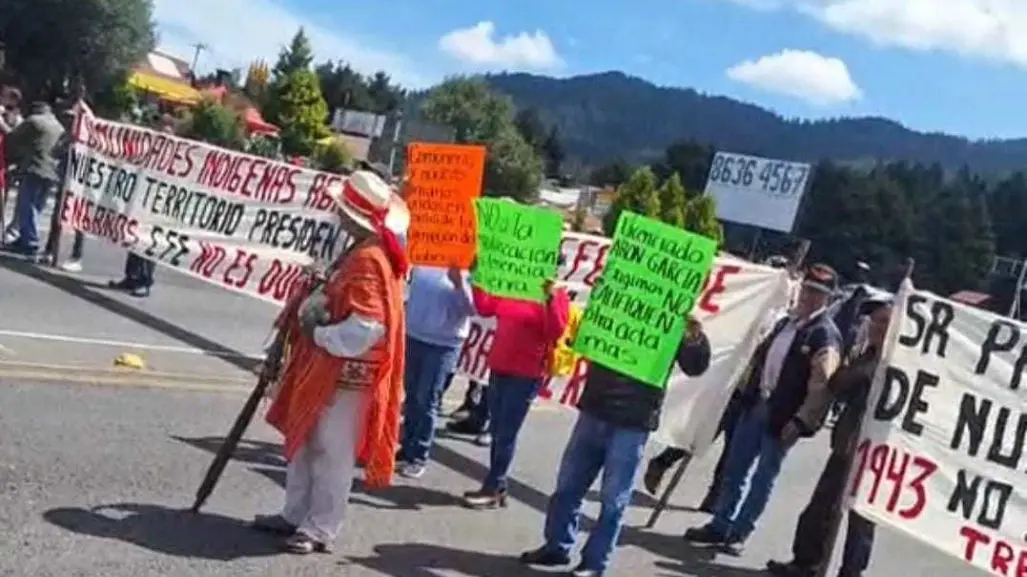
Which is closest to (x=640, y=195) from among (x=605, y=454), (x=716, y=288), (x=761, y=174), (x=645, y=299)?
(x=761, y=174)

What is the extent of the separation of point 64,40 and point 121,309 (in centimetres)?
4947

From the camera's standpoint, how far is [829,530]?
802 cm

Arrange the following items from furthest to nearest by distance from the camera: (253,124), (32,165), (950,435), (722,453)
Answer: (253,124), (32,165), (722,453), (950,435)

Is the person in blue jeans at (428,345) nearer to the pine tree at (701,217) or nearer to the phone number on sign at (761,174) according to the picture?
the phone number on sign at (761,174)

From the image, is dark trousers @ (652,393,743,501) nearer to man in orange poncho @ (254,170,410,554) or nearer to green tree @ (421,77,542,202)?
man in orange poncho @ (254,170,410,554)

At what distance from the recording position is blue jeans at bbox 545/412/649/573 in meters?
7.45

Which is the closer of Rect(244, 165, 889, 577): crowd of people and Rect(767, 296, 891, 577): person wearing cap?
Rect(244, 165, 889, 577): crowd of people

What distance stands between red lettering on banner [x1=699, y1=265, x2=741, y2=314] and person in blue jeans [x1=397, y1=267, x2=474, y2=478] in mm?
1836

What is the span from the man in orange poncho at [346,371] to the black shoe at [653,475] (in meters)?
3.86

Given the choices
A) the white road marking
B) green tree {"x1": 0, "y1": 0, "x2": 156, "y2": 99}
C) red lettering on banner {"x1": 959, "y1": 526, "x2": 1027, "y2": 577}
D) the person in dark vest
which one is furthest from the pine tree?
red lettering on banner {"x1": 959, "y1": 526, "x2": 1027, "y2": 577}

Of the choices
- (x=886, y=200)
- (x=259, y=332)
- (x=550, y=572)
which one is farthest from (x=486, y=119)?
(x=550, y=572)

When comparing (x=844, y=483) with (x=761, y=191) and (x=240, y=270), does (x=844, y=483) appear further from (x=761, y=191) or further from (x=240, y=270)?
(x=761, y=191)

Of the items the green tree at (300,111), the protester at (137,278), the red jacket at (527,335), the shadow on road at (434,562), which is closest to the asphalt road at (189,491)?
the shadow on road at (434,562)

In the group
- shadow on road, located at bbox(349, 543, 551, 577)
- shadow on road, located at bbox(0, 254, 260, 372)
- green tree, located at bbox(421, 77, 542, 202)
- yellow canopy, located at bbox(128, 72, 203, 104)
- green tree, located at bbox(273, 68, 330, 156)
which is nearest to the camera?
shadow on road, located at bbox(349, 543, 551, 577)
